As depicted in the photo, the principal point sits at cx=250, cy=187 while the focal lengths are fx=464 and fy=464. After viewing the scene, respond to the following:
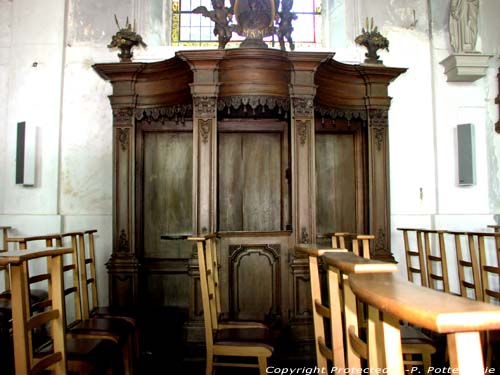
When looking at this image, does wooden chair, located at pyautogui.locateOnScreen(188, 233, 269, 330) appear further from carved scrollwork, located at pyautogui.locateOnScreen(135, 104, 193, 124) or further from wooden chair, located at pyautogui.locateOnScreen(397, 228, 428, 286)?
wooden chair, located at pyautogui.locateOnScreen(397, 228, 428, 286)

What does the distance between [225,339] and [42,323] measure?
1.25 m

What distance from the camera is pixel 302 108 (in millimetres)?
4168

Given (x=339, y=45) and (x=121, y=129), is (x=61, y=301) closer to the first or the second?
(x=121, y=129)

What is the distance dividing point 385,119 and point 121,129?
8.68 feet

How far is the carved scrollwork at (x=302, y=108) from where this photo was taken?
4.16 meters

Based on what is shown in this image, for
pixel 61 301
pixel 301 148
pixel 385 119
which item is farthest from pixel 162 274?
pixel 61 301

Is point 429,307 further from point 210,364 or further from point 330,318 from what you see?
point 210,364

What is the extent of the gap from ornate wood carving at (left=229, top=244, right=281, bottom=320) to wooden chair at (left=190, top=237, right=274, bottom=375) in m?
0.85

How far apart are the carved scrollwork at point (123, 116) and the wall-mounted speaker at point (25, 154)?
1.01 metres

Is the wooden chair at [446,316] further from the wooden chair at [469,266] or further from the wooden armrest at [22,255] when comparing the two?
the wooden chair at [469,266]

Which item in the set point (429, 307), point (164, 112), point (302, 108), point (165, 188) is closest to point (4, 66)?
point (164, 112)

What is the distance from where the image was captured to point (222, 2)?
4453 millimetres

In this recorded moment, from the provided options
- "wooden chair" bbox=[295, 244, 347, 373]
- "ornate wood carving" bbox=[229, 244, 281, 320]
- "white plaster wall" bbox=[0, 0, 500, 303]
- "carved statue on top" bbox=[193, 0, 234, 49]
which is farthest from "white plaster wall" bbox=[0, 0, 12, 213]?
"wooden chair" bbox=[295, 244, 347, 373]

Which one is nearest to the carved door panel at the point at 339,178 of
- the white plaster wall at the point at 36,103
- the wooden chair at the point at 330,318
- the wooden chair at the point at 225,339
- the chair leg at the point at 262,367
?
the wooden chair at the point at 225,339
